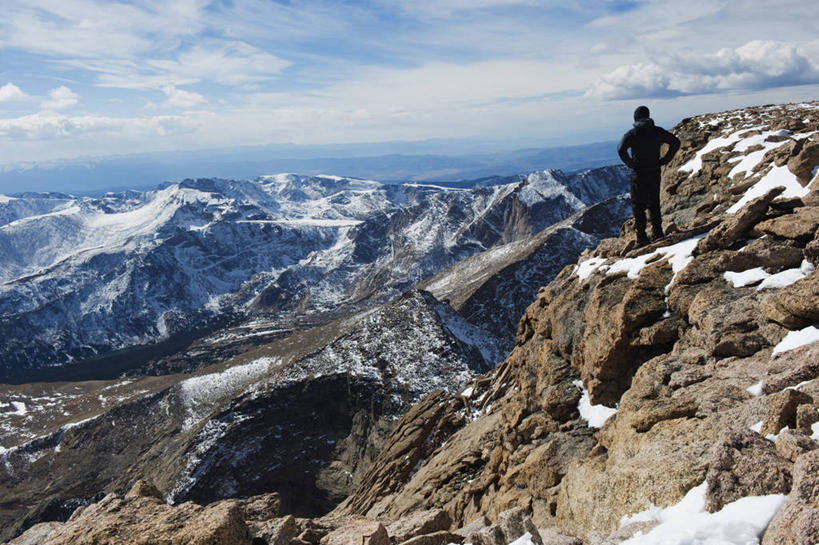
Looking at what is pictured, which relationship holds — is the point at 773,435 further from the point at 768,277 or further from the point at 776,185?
the point at 776,185

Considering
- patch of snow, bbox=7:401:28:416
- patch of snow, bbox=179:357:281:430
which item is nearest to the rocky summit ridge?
patch of snow, bbox=179:357:281:430

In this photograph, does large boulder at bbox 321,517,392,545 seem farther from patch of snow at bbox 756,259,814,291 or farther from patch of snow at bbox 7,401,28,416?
patch of snow at bbox 7,401,28,416

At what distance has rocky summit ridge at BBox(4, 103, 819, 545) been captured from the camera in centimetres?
675

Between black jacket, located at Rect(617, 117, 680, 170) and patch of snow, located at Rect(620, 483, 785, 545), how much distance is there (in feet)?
40.3

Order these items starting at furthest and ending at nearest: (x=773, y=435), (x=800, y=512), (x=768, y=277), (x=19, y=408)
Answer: (x=19, y=408), (x=768, y=277), (x=773, y=435), (x=800, y=512)

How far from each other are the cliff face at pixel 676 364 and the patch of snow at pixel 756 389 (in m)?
0.06

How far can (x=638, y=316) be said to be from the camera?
14.1 metres

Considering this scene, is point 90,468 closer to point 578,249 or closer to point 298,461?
point 298,461

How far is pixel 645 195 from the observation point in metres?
16.8

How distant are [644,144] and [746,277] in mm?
5996

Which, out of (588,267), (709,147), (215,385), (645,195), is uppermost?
(709,147)

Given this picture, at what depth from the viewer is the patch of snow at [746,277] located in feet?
39.5

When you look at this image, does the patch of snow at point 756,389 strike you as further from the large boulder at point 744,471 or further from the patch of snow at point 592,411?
the patch of snow at point 592,411

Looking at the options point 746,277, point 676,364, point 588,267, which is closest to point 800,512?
point 676,364
